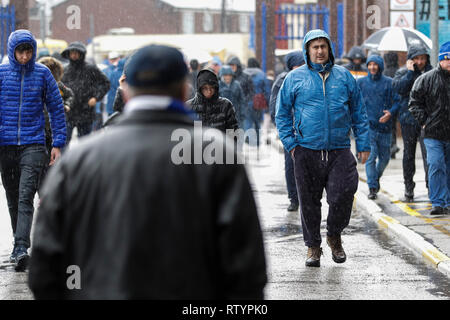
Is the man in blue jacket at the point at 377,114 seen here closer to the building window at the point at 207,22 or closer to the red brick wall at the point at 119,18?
the red brick wall at the point at 119,18

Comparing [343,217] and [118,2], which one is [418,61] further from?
[118,2]

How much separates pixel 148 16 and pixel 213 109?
268ft

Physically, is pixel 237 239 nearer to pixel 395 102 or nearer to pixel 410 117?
pixel 410 117

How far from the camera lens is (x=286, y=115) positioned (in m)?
8.44

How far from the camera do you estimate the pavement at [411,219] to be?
885cm

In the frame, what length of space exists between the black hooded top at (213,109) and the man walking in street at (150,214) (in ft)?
19.9

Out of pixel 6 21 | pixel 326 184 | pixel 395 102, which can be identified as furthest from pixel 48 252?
pixel 6 21

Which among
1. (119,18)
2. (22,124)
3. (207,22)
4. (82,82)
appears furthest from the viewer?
(207,22)

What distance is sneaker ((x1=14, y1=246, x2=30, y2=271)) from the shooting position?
26.7 feet

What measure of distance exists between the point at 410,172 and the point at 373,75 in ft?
4.55

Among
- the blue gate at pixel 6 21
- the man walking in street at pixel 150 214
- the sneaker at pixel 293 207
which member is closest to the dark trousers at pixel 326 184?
the sneaker at pixel 293 207
